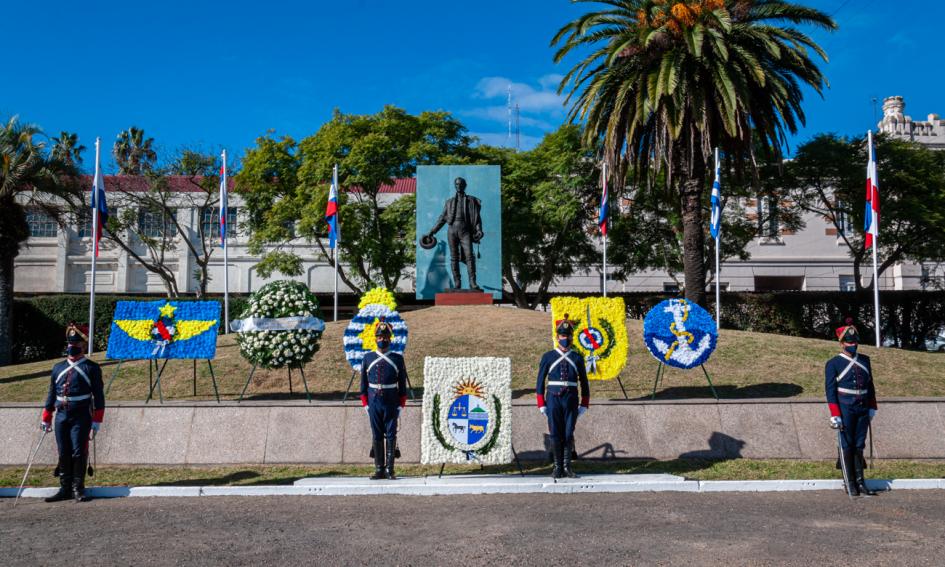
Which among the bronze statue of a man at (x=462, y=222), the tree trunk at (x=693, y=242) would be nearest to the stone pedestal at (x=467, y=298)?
the bronze statue of a man at (x=462, y=222)

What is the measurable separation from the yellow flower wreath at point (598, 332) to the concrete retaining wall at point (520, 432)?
5.14 ft

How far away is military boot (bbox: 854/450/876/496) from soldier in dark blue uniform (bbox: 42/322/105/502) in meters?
9.69

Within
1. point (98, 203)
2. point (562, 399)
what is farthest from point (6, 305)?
point (562, 399)

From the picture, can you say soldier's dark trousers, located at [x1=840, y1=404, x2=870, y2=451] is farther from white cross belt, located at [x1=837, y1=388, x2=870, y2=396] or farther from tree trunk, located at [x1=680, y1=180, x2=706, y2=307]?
tree trunk, located at [x1=680, y1=180, x2=706, y2=307]

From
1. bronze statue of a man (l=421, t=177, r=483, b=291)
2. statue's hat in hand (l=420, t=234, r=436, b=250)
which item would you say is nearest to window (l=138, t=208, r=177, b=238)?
statue's hat in hand (l=420, t=234, r=436, b=250)

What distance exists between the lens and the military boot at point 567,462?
32.4 feet

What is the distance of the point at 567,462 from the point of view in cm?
993

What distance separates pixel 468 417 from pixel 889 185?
2826 centimetres

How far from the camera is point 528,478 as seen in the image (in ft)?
32.3

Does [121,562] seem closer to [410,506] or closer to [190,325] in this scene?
[410,506]

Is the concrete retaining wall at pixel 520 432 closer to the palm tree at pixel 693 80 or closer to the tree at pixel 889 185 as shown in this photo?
the palm tree at pixel 693 80

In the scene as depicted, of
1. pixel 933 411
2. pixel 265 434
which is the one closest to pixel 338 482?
pixel 265 434

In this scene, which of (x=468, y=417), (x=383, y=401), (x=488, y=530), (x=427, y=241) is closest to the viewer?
(x=488, y=530)

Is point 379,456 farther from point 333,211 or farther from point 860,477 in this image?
point 333,211
